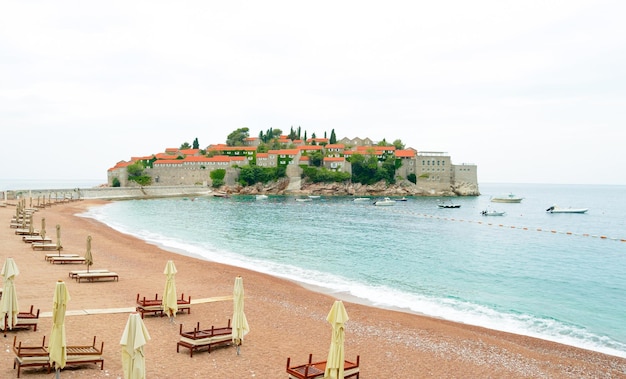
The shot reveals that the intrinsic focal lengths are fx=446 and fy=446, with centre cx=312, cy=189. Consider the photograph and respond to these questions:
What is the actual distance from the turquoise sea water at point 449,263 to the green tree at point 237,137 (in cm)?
9598

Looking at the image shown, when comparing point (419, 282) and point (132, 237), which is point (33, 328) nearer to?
point (419, 282)

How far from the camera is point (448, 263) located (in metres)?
30.8

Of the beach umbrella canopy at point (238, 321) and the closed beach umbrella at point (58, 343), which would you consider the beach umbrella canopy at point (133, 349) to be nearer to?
the closed beach umbrella at point (58, 343)

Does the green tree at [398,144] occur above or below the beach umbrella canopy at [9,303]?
above

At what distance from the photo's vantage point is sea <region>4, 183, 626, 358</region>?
743 inches

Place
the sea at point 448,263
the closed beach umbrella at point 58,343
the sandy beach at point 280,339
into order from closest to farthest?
1. the closed beach umbrella at point 58,343
2. the sandy beach at point 280,339
3. the sea at point 448,263

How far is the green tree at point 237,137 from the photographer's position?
503ft

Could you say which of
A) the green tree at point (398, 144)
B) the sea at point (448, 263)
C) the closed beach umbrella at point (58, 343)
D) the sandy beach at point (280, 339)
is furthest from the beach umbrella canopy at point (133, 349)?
the green tree at point (398, 144)

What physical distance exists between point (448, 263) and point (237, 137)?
130 m

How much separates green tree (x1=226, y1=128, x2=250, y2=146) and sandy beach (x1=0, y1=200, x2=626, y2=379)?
13345 centimetres

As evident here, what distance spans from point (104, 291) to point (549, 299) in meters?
20.3

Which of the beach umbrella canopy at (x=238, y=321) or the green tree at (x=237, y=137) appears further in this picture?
the green tree at (x=237, y=137)

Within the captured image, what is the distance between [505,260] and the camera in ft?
108

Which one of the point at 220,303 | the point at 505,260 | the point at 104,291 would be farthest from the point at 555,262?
the point at 104,291
